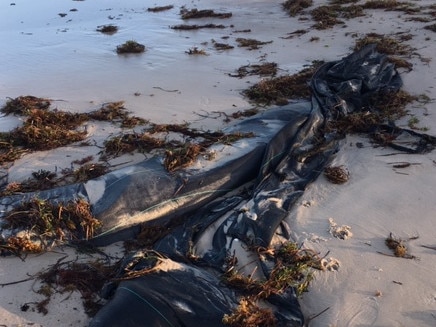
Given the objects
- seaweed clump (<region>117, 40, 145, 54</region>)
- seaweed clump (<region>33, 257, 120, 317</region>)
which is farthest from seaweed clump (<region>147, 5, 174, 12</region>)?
seaweed clump (<region>33, 257, 120, 317</region>)

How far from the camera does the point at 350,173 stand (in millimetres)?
3805

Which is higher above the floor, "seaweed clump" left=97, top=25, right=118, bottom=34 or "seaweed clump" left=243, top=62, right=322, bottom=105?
"seaweed clump" left=97, top=25, right=118, bottom=34

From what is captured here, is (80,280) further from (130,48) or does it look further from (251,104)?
(130,48)

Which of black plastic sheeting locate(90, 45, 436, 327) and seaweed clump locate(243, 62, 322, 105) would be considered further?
seaweed clump locate(243, 62, 322, 105)

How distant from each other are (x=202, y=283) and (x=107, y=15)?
9356mm

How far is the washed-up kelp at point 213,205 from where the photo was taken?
2.48 metres

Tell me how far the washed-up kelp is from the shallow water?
131 cm

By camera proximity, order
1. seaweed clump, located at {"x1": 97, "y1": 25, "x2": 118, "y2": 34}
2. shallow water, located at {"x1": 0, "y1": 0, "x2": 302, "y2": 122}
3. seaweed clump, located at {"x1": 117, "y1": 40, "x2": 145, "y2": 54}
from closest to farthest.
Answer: shallow water, located at {"x1": 0, "y1": 0, "x2": 302, "y2": 122} → seaweed clump, located at {"x1": 117, "y1": 40, "x2": 145, "y2": 54} → seaweed clump, located at {"x1": 97, "y1": 25, "x2": 118, "y2": 34}

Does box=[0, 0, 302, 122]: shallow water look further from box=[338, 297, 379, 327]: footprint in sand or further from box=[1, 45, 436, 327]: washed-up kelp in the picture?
box=[338, 297, 379, 327]: footprint in sand

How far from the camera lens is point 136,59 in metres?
7.00

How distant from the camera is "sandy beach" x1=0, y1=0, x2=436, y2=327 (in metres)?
2.67

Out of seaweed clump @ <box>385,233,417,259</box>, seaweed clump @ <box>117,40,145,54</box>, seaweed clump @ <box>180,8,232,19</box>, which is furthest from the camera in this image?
seaweed clump @ <box>180,8,232,19</box>

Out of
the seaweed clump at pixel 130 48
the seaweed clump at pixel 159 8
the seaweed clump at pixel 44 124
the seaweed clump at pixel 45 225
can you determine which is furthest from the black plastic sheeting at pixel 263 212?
the seaweed clump at pixel 159 8

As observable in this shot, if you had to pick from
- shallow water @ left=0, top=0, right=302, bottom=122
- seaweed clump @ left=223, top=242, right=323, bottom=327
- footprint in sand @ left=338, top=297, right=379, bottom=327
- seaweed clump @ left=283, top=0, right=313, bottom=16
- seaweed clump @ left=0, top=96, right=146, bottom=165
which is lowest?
footprint in sand @ left=338, top=297, right=379, bottom=327
